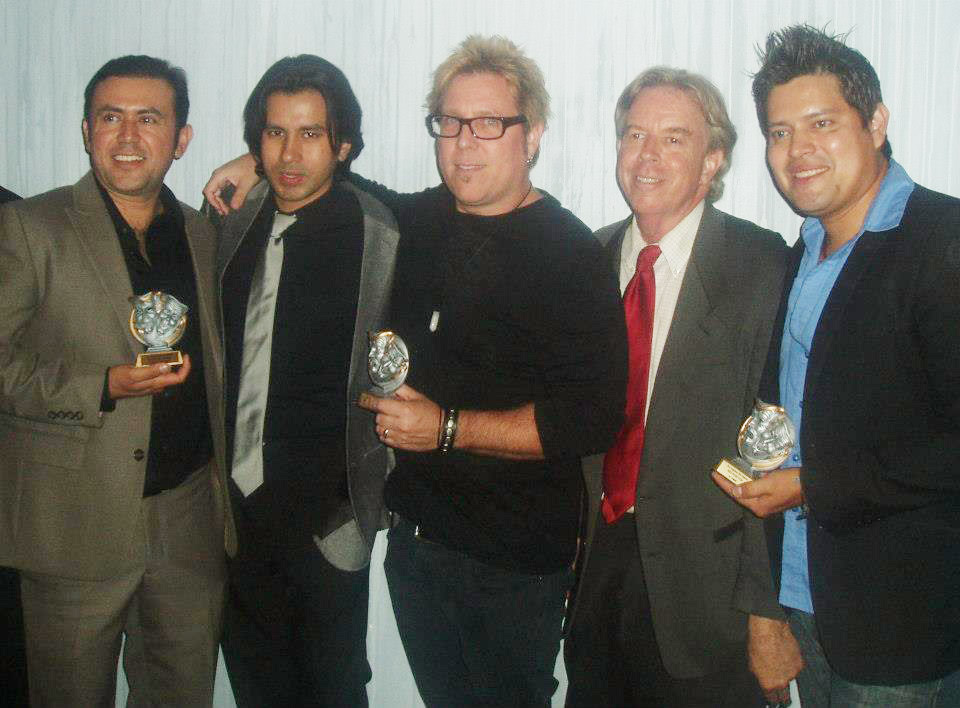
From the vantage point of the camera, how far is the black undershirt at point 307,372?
2152 millimetres

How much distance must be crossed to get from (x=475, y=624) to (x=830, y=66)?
161 cm

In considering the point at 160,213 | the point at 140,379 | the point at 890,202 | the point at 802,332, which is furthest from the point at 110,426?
the point at 890,202

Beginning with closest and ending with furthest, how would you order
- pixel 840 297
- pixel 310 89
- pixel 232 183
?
pixel 840 297 < pixel 310 89 < pixel 232 183

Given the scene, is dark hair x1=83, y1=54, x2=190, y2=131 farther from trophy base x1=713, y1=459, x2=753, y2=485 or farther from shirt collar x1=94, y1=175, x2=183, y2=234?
trophy base x1=713, y1=459, x2=753, y2=485

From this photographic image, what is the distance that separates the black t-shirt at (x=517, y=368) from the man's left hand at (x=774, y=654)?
510mm

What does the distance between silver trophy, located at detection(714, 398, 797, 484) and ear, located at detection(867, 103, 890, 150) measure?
65cm

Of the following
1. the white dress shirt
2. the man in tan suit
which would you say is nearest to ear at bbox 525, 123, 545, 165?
the white dress shirt

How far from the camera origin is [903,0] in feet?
8.36

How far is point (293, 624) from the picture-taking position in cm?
226

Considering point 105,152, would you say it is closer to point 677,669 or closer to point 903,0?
point 677,669

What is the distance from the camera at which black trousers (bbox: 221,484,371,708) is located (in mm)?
2223

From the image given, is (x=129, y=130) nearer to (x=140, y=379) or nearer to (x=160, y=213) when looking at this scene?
(x=160, y=213)

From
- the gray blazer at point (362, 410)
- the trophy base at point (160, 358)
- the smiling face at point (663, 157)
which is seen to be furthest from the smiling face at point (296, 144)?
the smiling face at point (663, 157)

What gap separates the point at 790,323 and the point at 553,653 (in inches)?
42.3
